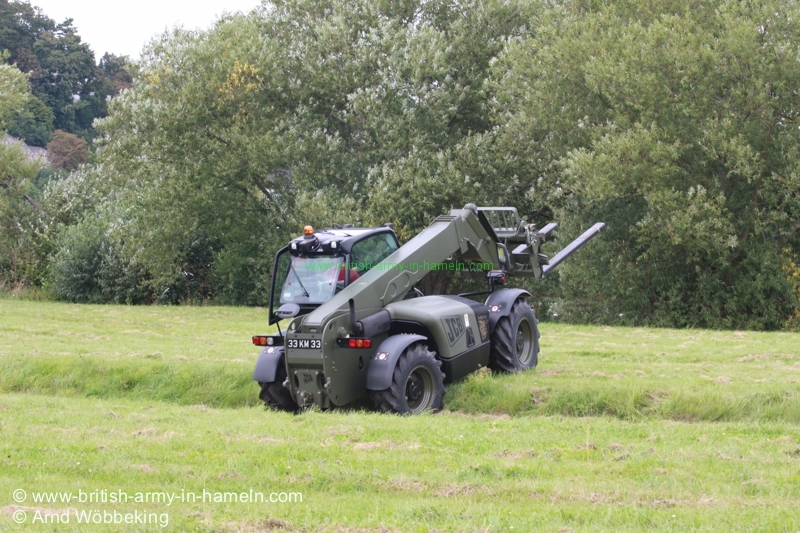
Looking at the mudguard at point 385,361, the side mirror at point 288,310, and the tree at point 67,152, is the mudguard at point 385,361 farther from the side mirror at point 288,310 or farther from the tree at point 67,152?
the tree at point 67,152

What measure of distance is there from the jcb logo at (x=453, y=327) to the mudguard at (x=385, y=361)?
0.86 m

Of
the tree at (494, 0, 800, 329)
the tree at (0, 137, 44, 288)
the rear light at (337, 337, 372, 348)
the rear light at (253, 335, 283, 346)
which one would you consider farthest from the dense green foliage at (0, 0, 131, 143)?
the rear light at (337, 337, 372, 348)

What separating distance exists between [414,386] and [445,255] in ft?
7.68

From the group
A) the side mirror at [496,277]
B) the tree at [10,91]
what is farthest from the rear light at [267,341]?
the tree at [10,91]

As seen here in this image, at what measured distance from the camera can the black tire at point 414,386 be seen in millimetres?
12711

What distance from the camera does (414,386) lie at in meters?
13.3

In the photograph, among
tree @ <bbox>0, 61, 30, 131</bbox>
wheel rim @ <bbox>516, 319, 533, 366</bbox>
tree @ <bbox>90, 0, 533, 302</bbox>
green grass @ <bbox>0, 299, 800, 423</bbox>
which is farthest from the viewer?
tree @ <bbox>0, 61, 30, 131</bbox>

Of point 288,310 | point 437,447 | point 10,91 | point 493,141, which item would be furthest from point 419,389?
point 10,91

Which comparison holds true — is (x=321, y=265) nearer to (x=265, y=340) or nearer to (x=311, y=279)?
(x=311, y=279)

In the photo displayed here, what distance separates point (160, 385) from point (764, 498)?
10759 mm

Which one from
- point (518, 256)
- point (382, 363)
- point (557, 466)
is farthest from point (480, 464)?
point (518, 256)

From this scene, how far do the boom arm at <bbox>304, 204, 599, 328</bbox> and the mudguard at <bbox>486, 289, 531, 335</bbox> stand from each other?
0.50m

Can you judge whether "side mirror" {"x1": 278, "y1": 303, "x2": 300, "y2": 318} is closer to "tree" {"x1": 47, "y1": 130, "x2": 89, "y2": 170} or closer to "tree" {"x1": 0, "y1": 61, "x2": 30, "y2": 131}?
"tree" {"x1": 0, "y1": 61, "x2": 30, "y2": 131}

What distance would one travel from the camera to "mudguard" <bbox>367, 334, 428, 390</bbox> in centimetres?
1260
